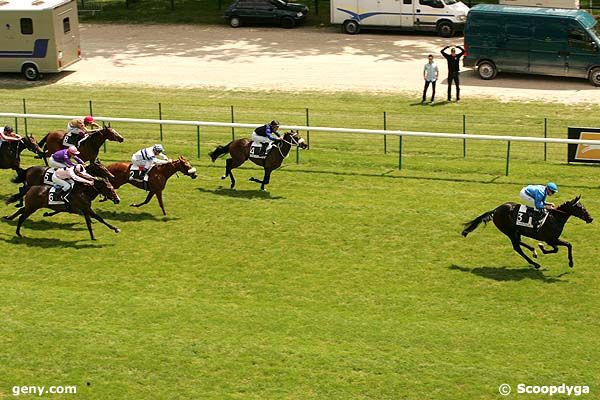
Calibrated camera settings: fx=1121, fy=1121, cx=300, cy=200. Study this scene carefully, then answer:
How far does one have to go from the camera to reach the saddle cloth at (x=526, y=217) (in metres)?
21.8

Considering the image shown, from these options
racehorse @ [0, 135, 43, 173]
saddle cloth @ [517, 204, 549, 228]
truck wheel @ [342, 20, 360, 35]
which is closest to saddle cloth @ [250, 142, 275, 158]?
racehorse @ [0, 135, 43, 173]

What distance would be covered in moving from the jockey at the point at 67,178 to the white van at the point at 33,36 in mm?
16890

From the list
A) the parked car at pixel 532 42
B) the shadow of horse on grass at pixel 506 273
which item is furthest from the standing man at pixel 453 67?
the shadow of horse on grass at pixel 506 273

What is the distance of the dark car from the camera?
45594mm

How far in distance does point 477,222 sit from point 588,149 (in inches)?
295

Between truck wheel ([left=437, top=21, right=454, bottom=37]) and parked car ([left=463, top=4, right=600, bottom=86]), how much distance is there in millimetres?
4543

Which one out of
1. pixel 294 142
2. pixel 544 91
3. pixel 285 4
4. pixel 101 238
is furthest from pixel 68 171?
pixel 285 4

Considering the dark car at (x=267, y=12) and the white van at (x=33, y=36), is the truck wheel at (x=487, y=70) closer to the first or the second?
the dark car at (x=267, y=12)

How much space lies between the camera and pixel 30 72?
39875 mm

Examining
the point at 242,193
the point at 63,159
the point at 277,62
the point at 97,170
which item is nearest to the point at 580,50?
the point at 277,62

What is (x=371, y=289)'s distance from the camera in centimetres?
2128

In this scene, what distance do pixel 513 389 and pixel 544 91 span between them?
20.6m

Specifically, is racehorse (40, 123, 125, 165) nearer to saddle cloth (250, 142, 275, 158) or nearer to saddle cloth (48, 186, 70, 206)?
saddle cloth (250, 142, 275, 158)

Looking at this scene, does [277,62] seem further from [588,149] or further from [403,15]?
[588,149]
